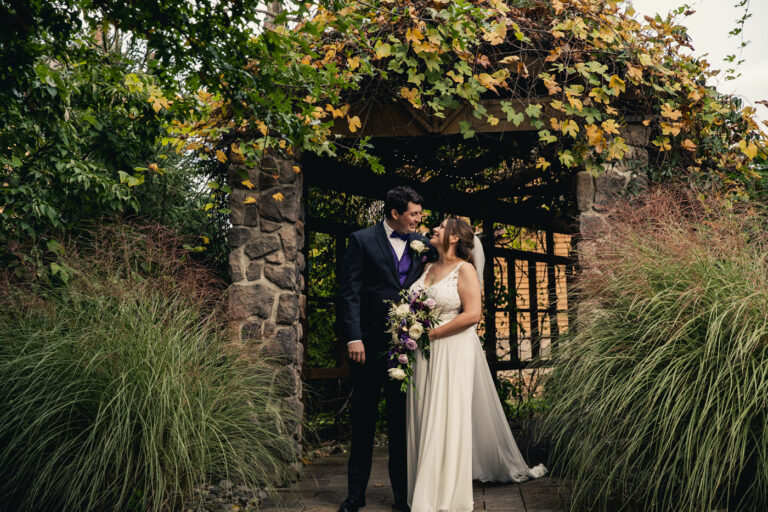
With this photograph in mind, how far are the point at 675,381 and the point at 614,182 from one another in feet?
7.72

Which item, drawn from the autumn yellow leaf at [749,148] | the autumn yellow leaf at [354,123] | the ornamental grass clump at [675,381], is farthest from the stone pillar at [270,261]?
the autumn yellow leaf at [749,148]

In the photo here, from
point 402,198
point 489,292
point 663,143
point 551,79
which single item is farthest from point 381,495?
point 489,292

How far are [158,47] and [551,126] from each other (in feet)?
9.99

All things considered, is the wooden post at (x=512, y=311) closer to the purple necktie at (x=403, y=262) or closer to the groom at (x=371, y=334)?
the purple necktie at (x=403, y=262)

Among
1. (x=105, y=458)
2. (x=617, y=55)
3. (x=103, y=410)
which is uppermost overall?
(x=617, y=55)

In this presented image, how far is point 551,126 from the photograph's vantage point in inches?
199

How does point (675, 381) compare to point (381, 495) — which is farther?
point (381, 495)

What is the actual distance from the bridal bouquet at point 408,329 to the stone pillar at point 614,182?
177 centimetres

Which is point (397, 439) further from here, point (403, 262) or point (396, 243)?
point (396, 243)

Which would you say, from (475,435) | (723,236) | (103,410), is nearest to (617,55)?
(723,236)

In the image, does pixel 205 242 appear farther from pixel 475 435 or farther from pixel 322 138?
pixel 475 435

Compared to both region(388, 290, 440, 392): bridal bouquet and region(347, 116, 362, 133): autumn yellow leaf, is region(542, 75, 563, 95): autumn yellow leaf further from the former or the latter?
Answer: region(388, 290, 440, 392): bridal bouquet

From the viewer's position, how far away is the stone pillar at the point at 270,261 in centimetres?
514

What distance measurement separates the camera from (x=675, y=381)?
321 centimetres
